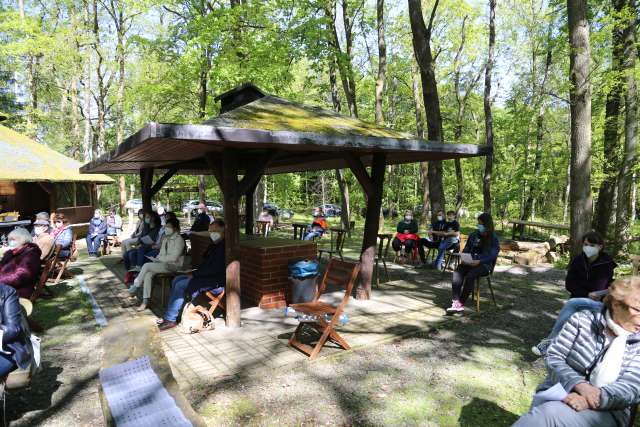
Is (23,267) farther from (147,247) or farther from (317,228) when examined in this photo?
(317,228)

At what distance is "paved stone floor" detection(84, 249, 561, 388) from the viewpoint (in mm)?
4246

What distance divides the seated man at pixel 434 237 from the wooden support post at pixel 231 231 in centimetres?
569

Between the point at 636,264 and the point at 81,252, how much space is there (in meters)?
14.1

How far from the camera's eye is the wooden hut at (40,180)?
16.2 metres

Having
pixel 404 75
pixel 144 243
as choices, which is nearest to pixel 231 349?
pixel 144 243

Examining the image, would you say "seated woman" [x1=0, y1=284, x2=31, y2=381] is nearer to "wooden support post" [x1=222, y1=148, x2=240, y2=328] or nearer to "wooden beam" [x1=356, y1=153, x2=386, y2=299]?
"wooden support post" [x1=222, y1=148, x2=240, y2=328]

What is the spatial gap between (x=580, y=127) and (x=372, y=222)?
12.4 feet

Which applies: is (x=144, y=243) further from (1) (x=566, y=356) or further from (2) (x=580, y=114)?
(2) (x=580, y=114)

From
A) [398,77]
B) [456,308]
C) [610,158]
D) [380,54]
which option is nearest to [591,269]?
[456,308]

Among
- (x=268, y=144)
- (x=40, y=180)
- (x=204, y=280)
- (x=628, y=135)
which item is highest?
(x=628, y=135)

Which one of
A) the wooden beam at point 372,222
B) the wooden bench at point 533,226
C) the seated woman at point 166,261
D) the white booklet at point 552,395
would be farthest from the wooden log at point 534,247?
the white booklet at point 552,395

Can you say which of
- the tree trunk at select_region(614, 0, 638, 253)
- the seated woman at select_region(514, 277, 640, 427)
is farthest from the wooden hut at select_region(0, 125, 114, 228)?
the tree trunk at select_region(614, 0, 638, 253)

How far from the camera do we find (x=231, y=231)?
5.43m

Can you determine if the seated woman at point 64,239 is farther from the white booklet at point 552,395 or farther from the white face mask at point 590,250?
the white face mask at point 590,250
